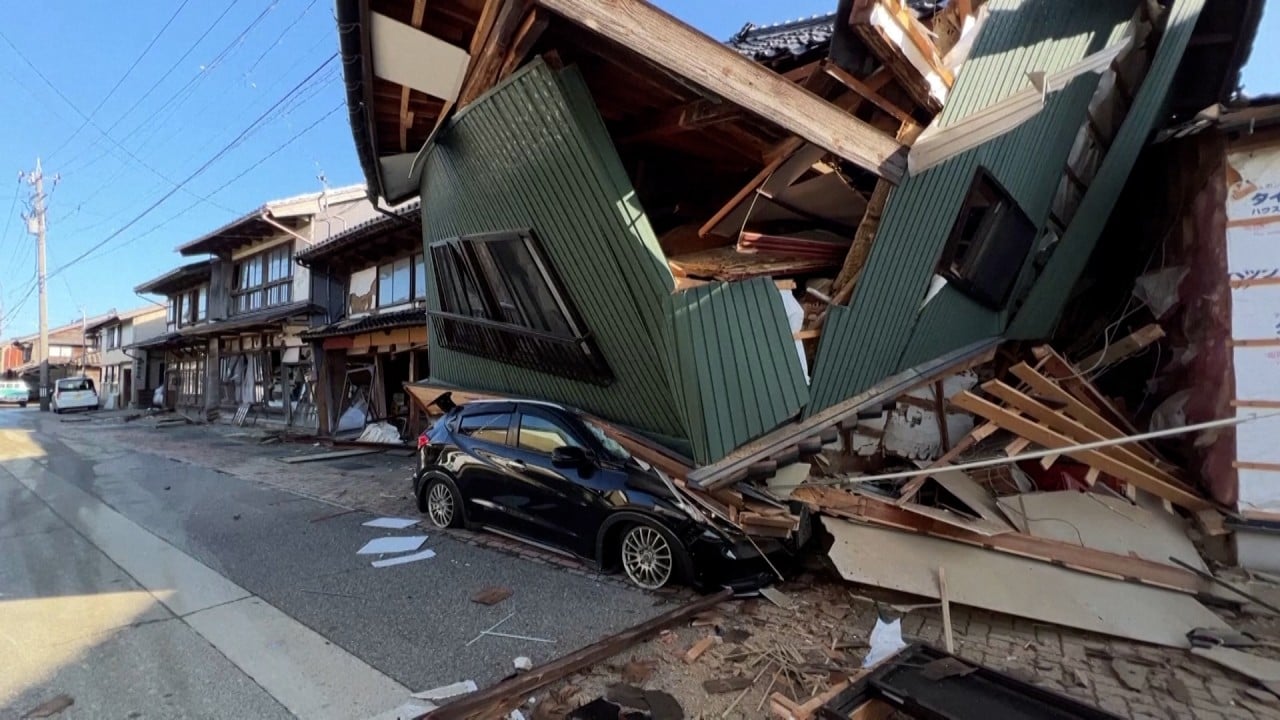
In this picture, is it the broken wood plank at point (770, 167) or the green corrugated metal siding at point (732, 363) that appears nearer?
the green corrugated metal siding at point (732, 363)

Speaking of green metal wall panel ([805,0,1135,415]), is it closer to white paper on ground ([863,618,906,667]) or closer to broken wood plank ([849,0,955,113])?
→ broken wood plank ([849,0,955,113])

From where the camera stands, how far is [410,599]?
4.90m

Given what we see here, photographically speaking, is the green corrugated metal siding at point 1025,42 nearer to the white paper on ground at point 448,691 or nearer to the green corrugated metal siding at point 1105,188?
the green corrugated metal siding at point 1105,188

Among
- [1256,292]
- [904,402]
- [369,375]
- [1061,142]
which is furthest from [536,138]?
[369,375]

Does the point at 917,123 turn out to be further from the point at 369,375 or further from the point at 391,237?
the point at 369,375

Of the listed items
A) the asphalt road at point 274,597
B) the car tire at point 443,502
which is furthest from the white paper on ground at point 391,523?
Answer: the car tire at point 443,502

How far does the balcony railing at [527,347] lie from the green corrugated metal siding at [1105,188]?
216 inches

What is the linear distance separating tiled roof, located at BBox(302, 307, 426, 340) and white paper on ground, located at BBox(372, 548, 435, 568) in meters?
7.09

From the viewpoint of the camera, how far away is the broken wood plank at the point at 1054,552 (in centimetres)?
445

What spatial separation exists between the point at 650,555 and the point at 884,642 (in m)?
2.01

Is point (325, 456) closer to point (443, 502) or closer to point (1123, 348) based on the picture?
point (443, 502)

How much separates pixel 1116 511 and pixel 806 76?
508 centimetres

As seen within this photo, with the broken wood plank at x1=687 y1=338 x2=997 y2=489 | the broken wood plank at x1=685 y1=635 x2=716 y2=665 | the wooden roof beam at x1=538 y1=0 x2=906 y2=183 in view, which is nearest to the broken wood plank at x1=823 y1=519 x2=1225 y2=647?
the broken wood plank at x1=687 y1=338 x2=997 y2=489

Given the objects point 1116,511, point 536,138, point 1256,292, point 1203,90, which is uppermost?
point 1203,90
